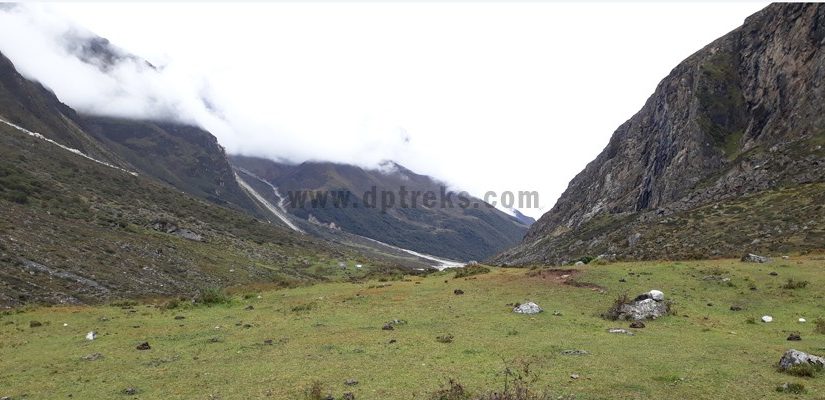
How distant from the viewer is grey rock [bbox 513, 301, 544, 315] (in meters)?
31.2

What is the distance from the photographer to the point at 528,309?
31.4m

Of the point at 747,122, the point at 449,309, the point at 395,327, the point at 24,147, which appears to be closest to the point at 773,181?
the point at 747,122

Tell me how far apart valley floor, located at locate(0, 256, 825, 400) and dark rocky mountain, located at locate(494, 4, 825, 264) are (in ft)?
67.5

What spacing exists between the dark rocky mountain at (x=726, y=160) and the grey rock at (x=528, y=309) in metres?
28.3

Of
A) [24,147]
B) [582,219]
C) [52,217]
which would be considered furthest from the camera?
[582,219]

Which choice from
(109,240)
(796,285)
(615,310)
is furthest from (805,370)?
(109,240)

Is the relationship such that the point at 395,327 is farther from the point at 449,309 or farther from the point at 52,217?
the point at 52,217

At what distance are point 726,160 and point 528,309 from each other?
355ft

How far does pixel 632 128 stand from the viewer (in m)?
182

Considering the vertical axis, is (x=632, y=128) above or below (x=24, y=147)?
above

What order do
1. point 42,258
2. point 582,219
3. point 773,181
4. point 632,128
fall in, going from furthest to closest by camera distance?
point 632,128
point 582,219
point 773,181
point 42,258

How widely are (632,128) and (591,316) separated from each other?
170986 millimetres

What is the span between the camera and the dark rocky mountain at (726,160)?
216 ft

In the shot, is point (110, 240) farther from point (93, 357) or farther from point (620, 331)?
point (620, 331)
